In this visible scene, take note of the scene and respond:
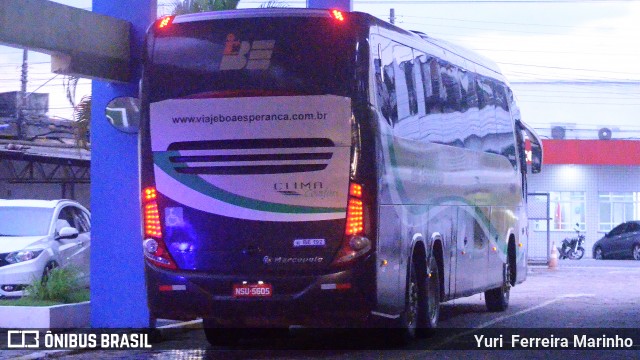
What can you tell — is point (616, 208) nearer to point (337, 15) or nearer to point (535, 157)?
point (535, 157)

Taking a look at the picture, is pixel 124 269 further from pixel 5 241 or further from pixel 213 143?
pixel 5 241

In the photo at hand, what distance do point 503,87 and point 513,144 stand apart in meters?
1.05

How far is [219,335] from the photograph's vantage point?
1319cm

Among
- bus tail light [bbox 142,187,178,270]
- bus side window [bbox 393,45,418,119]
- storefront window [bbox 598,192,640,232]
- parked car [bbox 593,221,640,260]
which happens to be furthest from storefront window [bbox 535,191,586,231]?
bus tail light [bbox 142,187,178,270]

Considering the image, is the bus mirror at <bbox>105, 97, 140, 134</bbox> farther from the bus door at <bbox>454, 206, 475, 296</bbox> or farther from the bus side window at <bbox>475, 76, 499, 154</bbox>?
the bus side window at <bbox>475, 76, 499, 154</bbox>

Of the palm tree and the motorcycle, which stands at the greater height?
the palm tree

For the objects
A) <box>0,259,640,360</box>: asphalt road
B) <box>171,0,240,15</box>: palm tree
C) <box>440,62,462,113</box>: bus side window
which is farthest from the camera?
<box>171,0,240,15</box>: palm tree

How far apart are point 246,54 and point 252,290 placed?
7.84 ft

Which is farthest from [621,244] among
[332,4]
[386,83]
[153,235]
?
Result: [153,235]

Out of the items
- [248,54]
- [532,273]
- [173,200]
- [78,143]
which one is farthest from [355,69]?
[532,273]

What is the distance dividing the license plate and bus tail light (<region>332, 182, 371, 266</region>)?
71 cm

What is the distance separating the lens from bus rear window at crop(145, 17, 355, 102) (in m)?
11.1

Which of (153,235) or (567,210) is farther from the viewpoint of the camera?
(567,210)

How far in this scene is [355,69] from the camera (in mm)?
11109
